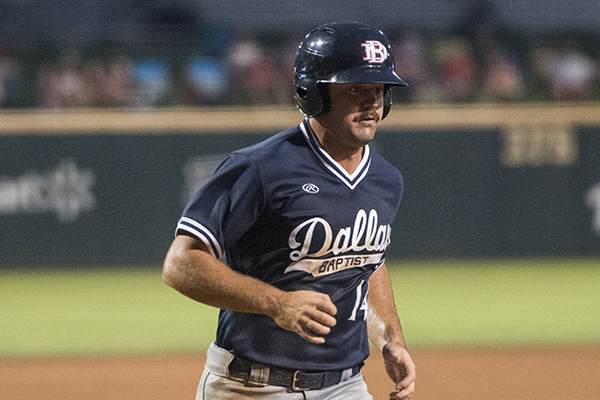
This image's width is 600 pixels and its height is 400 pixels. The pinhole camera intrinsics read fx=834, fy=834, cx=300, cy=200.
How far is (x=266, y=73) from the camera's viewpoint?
1327 cm

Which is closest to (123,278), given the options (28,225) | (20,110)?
(28,225)

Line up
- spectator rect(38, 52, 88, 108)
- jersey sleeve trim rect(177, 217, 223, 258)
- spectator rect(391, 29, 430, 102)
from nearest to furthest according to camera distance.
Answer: jersey sleeve trim rect(177, 217, 223, 258) < spectator rect(38, 52, 88, 108) < spectator rect(391, 29, 430, 102)

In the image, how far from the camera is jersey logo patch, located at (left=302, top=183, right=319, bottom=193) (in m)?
2.89

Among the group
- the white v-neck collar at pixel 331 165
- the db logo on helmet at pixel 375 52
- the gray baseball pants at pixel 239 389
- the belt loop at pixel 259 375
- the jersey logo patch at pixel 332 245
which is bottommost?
the gray baseball pants at pixel 239 389

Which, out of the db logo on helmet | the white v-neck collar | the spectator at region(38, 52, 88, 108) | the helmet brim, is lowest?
the white v-neck collar

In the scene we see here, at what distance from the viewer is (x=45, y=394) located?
20.5ft

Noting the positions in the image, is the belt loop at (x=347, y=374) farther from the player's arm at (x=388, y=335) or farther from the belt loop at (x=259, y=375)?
the belt loop at (x=259, y=375)

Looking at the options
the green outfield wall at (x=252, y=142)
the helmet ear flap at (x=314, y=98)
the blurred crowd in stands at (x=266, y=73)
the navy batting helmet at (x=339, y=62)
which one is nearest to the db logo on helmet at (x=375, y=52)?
the navy batting helmet at (x=339, y=62)

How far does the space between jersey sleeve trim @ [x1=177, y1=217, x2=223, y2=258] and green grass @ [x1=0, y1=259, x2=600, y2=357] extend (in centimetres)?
504

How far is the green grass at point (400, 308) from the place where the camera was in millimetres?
8023

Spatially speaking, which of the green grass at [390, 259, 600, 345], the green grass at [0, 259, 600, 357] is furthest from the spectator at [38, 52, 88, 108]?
the green grass at [390, 259, 600, 345]

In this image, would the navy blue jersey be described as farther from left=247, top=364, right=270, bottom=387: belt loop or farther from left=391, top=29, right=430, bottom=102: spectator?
left=391, top=29, right=430, bottom=102: spectator

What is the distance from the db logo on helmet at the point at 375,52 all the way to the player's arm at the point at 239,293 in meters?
0.87

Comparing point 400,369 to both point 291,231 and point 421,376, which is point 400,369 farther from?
point 421,376
